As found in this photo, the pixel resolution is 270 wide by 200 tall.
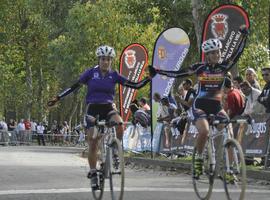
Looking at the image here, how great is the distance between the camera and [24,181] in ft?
42.5

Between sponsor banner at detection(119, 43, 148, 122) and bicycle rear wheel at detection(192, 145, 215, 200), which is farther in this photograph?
sponsor banner at detection(119, 43, 148, 122)

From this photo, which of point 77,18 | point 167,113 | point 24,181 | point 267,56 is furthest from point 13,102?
point 24,181

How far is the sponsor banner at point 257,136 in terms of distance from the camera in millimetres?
13789

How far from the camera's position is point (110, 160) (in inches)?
368

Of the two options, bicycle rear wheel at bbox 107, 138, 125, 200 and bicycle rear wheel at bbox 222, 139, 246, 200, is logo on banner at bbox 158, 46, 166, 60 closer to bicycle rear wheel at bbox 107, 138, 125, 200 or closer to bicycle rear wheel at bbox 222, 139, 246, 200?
bicycle rear wheel at bbox 107, 138, 125, 200

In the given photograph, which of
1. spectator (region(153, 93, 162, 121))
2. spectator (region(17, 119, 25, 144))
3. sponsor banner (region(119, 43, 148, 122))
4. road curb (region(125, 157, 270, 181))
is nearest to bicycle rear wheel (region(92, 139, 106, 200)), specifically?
road curb (region(125, 157, 270, 181))

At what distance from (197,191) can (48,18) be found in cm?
4052

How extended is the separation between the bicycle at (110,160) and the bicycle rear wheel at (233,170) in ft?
Answer: 4.42

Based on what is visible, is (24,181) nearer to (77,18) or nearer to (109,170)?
(109,170)

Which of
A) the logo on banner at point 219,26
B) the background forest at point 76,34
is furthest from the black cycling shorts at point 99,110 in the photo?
the background forest at point 76,34

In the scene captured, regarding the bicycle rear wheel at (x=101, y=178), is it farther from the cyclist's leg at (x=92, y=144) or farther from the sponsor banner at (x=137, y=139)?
the sponsor banner at (x=137, y=139)

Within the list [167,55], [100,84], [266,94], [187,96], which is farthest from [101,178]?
[167,55]

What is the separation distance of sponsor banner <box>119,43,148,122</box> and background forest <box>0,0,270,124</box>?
6.81 ft

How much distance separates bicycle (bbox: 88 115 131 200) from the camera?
30.3ft
